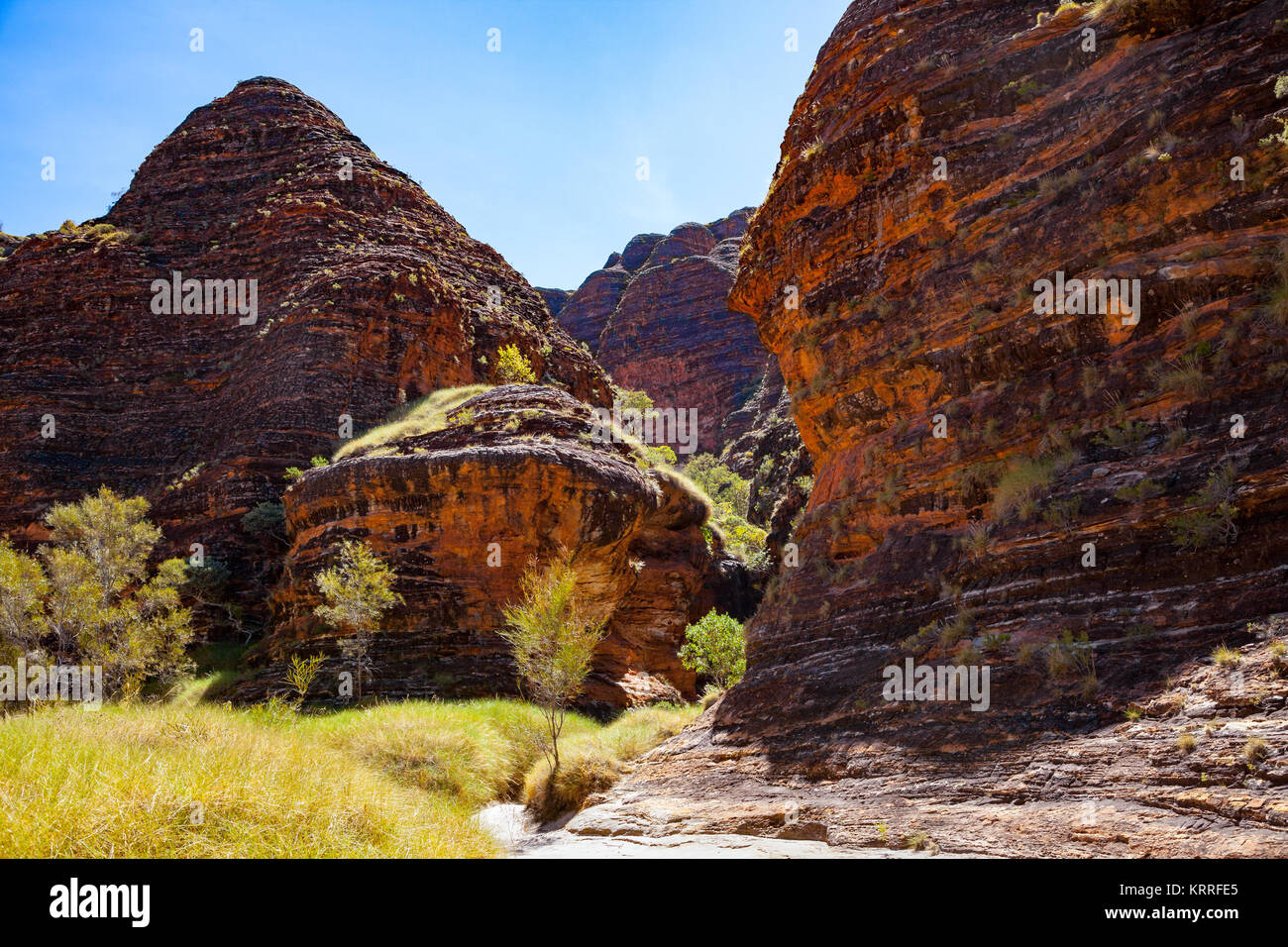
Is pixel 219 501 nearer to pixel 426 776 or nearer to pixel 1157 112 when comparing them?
pixel 426 776

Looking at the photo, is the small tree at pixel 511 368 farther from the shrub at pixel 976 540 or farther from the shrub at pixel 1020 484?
the shrub at pixel 1020 484

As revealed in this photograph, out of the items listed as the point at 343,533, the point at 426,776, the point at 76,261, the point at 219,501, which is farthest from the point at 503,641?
the point at 76,261

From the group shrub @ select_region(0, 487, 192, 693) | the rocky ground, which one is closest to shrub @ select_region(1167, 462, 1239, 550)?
the rocky ground

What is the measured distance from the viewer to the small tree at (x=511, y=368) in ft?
128

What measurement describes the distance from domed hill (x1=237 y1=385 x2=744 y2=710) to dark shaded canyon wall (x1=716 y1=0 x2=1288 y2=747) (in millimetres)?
10376

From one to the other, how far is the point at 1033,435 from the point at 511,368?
1247 inches

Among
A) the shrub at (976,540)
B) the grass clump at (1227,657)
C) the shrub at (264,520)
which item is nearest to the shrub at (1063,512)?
the shrub at (976,540)

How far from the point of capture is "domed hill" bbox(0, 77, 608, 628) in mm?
33750

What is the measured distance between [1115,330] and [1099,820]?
311 inches

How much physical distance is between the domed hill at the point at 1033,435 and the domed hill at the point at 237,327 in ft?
85.6

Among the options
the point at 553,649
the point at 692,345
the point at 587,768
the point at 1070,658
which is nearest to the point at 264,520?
the point at 553,649

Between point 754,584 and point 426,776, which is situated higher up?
point 754,584

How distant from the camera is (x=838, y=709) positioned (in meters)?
10.7

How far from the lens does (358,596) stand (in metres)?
21.5
